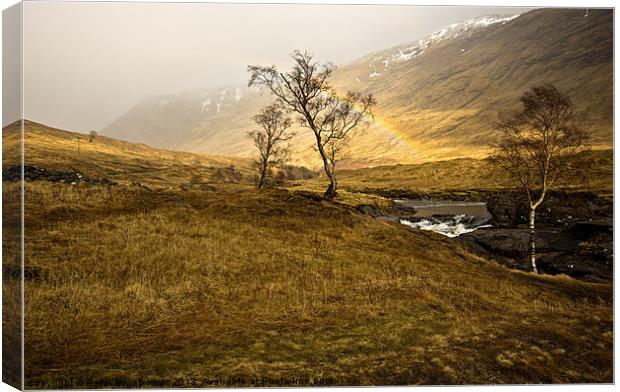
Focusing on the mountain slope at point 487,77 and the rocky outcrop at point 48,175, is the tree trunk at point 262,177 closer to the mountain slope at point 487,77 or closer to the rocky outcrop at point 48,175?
the mountain slope at point 487,77

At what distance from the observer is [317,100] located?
8797 millimetres

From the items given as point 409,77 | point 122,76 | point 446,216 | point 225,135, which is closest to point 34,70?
point 122,76

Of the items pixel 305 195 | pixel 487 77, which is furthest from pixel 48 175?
pixel 487 77

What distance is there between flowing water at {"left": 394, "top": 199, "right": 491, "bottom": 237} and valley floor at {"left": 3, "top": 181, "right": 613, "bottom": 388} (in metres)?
0.27

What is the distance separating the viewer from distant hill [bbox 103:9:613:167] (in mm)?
8109

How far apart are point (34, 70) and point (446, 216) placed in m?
8.27

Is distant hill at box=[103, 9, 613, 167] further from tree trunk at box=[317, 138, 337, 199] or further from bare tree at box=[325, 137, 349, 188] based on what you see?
tree trunk at box=[317, 138, 337, 199]

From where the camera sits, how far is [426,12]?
811 centimetres

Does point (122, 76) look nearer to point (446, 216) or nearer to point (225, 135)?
point (225, 135)

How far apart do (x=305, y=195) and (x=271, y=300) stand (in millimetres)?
2515

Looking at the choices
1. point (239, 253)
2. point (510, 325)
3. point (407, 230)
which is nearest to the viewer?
point (510, 325)

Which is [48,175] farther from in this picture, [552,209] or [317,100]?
[552,209]

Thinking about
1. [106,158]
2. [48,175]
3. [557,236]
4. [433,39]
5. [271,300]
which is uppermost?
[433,39]

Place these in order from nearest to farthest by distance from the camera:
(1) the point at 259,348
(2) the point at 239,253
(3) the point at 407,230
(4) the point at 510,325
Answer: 1. (1) the point at 259,348
2. (4) the point at 510,325
3. (2) the point at 239,253
4. (3) the point at 407,230
